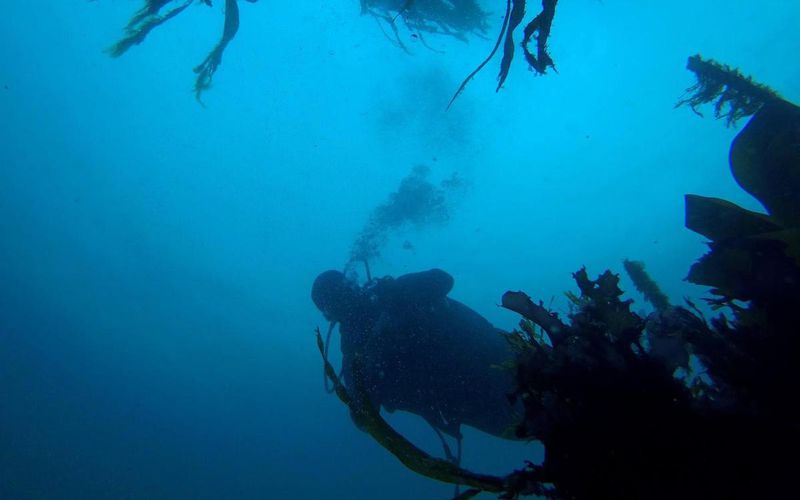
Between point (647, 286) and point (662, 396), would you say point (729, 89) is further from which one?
point (662, 396)

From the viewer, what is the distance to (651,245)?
4019 cm

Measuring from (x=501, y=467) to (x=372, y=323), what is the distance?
45.6 meters

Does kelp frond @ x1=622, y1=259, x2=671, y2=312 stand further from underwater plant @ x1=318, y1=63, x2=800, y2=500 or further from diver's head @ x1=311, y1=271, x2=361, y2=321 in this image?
diver's head @ x1=311, y1=271, x2=361, y2=321

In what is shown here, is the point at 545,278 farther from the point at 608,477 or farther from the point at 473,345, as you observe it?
the point at 608,477

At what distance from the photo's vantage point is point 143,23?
5.12 m

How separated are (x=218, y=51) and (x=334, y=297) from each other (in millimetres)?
4128

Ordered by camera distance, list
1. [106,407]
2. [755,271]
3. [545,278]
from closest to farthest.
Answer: [755,271], [545,278], [106,407]

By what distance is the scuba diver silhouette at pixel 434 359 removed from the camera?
548cm

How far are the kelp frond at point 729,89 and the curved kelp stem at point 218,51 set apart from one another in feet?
18.6

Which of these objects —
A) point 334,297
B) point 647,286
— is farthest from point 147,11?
point 647,286

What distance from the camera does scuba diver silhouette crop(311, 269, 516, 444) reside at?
5.48 m

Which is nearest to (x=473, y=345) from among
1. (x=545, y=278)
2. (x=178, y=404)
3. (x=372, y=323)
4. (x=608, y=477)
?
(x=372, y=323)

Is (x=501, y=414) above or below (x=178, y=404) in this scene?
below

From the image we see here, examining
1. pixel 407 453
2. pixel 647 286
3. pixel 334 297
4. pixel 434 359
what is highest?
pixel 334 297
